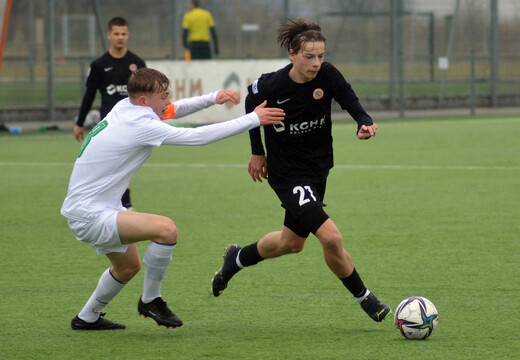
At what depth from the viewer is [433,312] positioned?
5.23 meters

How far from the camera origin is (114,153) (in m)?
5.19

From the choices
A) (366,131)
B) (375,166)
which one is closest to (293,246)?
(366,131)

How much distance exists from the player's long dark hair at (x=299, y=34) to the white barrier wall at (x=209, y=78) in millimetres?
13798

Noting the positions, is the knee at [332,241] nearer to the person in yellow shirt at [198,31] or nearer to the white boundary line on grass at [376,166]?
the white boundary line on grass at [376,166]

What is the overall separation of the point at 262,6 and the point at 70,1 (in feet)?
14.9

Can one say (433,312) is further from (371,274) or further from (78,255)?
(78,255)

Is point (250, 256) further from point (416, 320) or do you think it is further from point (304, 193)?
point (416, 320)

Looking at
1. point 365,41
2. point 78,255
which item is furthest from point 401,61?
point 78,255

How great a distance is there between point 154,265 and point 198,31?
1619 centimetres

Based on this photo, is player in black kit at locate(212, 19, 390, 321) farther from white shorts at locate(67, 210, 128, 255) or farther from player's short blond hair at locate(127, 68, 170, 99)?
white shorts at locate(67, 210, 128, 255)

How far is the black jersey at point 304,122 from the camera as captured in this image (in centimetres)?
574

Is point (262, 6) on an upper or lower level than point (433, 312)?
upper

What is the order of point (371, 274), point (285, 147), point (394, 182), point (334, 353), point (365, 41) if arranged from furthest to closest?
A: point (365, 41), point (394, 182), point (371, 274), point (285, 147), point (334, 353)

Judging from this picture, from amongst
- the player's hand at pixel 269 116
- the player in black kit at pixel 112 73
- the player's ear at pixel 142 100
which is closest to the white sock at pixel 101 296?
the player's ear at pixel 142 100
